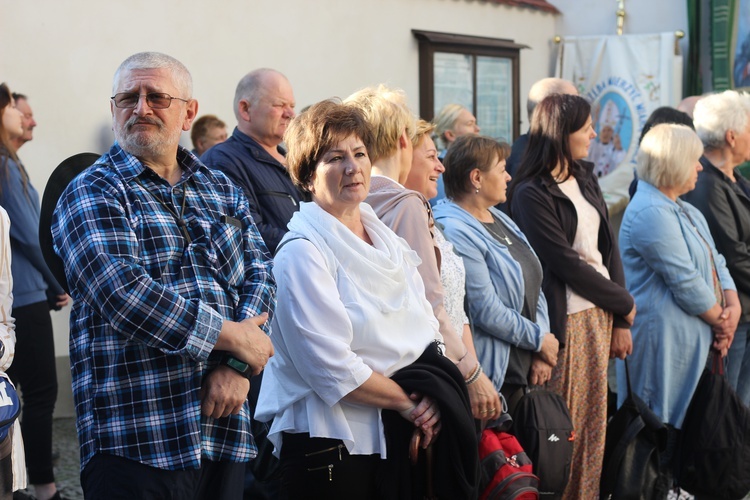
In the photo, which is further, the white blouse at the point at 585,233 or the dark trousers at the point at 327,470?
the white blouse at the point at 585,233

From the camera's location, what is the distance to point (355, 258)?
3072mm

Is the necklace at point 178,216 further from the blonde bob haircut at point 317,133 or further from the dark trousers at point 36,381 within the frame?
the dark trousers at point 36,381

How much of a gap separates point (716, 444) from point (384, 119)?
8.48ft

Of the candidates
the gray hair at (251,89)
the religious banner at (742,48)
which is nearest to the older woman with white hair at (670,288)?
the gray hair at (251,89)

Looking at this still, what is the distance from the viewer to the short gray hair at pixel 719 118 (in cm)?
578

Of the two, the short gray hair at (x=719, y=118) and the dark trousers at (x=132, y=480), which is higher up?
the short gray hair at (x=719, y=118)

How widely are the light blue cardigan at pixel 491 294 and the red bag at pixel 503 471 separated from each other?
1.30 ft

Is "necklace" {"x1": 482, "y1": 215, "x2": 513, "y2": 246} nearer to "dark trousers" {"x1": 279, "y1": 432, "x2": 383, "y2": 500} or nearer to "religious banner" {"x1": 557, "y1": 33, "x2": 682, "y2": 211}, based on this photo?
"dark trousers" {"x1": 279, "y1": 432, "x2": 383, "y2": 500}

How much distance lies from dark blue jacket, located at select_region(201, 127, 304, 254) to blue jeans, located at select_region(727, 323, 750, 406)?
2.73 metres

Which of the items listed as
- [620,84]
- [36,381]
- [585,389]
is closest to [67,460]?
[36,381]

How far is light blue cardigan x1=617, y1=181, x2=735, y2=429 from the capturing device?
201 inches

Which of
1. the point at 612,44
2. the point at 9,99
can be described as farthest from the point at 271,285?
the point at 612,44

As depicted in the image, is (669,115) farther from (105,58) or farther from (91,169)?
(91,169)

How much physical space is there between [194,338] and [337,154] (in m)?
0.89
